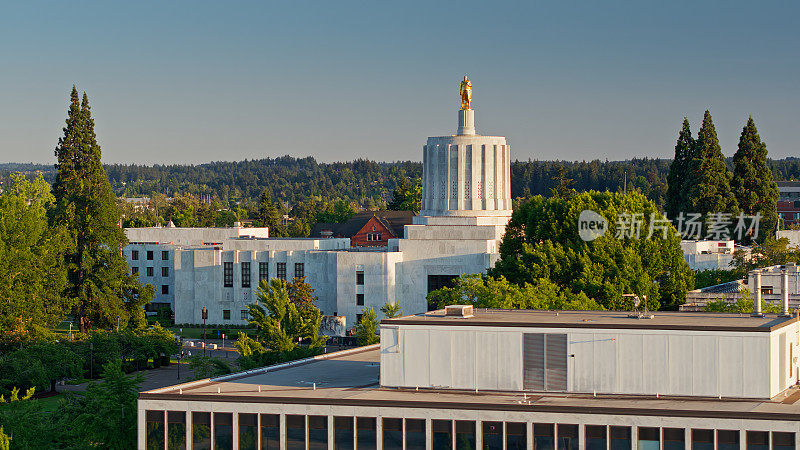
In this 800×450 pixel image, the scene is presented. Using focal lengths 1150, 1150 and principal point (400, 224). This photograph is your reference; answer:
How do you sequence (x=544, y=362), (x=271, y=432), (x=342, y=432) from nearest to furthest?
1. (x=342, y=432)
2. (x=271, y=432)
3. (x=544, y=362)

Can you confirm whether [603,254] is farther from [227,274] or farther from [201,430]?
[201,430]

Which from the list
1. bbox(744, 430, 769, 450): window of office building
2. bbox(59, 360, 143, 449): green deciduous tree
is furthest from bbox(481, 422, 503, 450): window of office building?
bbox(59, 360, 143, 449): green deciduous tree

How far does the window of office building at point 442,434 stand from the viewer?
37.2 metres

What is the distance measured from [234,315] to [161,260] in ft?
64.9

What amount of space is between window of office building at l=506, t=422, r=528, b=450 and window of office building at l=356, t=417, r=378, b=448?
170 inches

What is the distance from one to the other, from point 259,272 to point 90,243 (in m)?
16.0

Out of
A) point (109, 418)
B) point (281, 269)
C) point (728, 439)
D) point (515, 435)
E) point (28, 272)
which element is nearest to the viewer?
point (728, 439)

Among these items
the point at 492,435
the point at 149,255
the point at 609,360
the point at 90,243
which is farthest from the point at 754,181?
the point at 492,435

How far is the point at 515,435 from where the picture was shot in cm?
3684

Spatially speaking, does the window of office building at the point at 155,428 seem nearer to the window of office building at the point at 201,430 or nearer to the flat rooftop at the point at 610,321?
the window of office building at the point at 201,430

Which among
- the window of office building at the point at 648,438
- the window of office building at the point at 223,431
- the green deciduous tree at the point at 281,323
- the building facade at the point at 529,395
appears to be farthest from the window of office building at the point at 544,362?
the green deciduous tree at the point at 281,323

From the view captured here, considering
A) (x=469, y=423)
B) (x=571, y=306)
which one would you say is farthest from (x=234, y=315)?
(x=469, y=423)

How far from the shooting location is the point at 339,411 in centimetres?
3766

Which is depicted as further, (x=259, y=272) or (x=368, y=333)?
(x=259, y=272)
